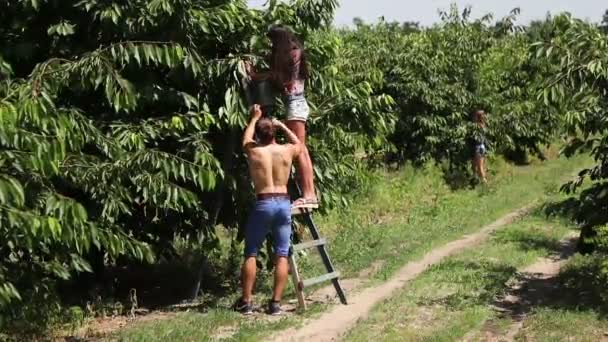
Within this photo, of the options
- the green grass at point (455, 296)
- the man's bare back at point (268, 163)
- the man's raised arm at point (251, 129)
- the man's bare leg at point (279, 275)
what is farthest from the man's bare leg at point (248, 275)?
the green grass at point (455, 296)

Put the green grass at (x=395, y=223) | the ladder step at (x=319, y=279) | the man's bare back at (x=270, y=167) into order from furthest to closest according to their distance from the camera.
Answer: the ladder step at (x=319, y=279) < the man's bare back at (x=270, y=167) < the green grass at (x=395, y=223)

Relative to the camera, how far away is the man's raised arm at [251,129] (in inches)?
283

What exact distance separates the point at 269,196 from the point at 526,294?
9.69ft

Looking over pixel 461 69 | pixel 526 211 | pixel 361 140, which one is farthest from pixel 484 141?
pixel 361 140

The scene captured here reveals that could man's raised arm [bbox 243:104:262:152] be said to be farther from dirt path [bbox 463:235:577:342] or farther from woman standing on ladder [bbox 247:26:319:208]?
dirt path [bbox 463:235:577:342]

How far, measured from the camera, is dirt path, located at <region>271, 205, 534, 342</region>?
6727 millimetres

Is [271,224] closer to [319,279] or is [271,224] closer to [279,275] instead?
[279,275]

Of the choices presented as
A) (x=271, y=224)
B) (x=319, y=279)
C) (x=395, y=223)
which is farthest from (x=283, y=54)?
(x=395, y=223)

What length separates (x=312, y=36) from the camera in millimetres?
8695

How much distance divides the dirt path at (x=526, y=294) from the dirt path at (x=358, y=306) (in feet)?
3.68

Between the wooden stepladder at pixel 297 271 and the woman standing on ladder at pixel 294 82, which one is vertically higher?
the woman standing on ladder at pixel 294 82

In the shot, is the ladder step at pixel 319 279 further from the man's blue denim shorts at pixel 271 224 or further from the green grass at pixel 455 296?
the green grass at pixel 455 296

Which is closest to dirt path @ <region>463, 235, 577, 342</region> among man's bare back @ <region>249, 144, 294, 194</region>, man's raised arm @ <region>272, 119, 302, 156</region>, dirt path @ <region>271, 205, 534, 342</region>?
dirt path @ <region>271, 205, 534, 342</region>

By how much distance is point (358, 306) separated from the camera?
25.6 feet
